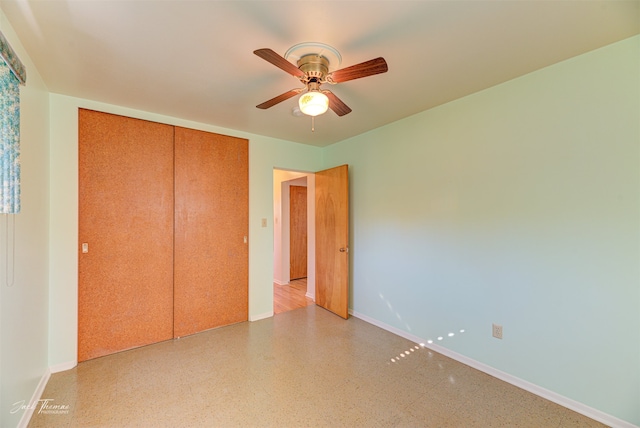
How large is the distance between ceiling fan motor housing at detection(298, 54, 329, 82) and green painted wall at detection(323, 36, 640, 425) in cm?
150

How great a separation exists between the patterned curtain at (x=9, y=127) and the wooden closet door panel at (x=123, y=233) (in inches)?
44.2

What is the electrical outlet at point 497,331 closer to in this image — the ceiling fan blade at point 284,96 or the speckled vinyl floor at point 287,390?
the speckled vinyl floor at point 287,390

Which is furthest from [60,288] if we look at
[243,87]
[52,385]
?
[243,87]

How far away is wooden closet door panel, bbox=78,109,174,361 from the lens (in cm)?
249

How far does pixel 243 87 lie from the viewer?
223cm

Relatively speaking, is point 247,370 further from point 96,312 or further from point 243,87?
point 243,87

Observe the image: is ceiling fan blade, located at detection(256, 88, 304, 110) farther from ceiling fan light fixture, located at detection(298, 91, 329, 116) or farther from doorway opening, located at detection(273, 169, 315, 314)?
doorway opening, located at detection(273, 169, 315, 314)

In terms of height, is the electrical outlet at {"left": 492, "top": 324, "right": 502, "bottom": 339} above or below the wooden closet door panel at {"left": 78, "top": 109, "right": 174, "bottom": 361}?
below

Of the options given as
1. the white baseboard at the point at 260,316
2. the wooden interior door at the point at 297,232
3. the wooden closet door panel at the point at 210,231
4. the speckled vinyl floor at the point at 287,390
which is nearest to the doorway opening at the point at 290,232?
the wooden interior door at the point at 297,232

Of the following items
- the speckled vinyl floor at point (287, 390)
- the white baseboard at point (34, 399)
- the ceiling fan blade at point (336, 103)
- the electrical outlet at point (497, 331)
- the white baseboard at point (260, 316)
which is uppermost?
the ceiling fan blade at point (336, 103)

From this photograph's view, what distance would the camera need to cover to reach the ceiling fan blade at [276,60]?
1337 mm

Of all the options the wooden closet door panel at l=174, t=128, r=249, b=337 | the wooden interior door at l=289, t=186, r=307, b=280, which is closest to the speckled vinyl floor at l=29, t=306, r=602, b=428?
the wooden closet door panel at l=174, t=128, r=249, b=337

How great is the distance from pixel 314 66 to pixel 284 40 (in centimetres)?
24

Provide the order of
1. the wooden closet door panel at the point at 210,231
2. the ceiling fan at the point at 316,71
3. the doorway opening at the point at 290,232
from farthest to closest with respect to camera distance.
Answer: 1. the doorway opening at the point at 290,232
2. the wooden closet door panel at the point at 210,231
3. the ceiling fan at the point at 316,71
